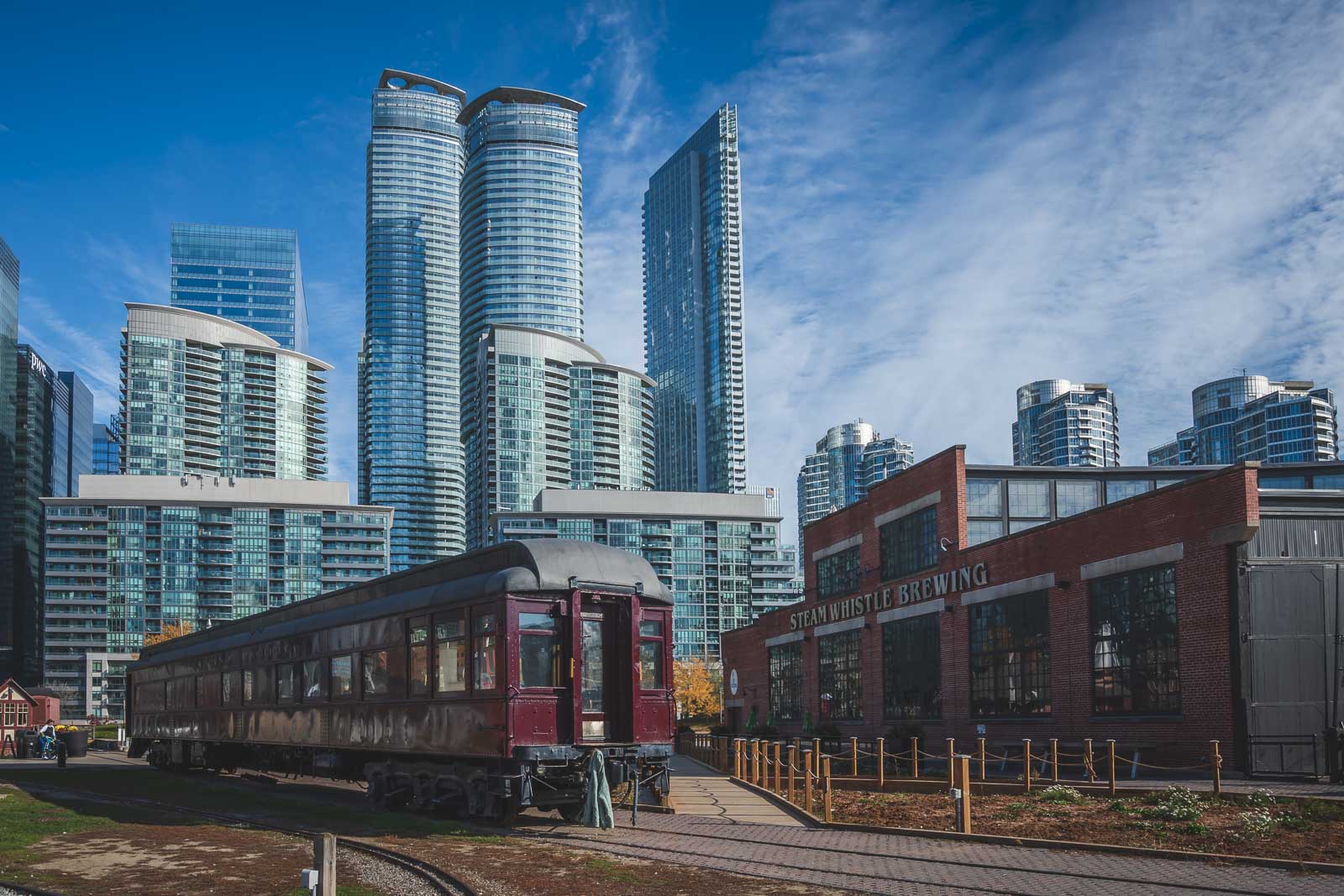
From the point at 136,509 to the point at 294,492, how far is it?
2084 centimetres

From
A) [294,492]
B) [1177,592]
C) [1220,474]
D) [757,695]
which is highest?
[294,492]

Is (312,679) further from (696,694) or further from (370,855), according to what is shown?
(696,694)

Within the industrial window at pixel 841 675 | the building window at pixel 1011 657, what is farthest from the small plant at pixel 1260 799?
the industrial window at pixel 841 675

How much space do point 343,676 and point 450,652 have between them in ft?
17.1

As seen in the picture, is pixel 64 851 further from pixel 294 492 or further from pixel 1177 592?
pixel 294 492

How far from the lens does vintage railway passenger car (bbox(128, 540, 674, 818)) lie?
62.2ft

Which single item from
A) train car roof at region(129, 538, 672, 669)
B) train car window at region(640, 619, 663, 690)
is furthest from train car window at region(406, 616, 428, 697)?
train car window at region(640, 619, 663, 690)

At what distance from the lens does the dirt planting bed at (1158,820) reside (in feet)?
51.2

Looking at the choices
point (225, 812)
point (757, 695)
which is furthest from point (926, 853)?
point (757, 695)

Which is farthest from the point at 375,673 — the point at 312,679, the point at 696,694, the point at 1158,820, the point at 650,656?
the point at 696,694

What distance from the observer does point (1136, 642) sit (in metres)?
28.5

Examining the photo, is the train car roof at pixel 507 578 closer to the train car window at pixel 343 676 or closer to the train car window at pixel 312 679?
the train car window at pixel 343 676

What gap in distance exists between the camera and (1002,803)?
2102cm

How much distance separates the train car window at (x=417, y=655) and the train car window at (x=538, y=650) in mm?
2735
